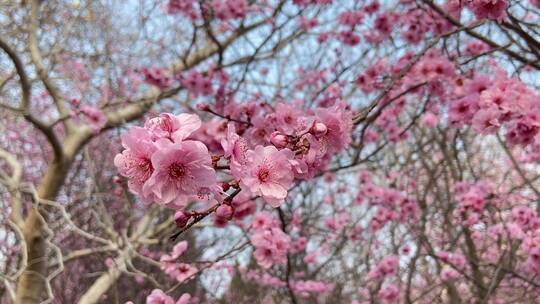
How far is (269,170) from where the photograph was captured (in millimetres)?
1223

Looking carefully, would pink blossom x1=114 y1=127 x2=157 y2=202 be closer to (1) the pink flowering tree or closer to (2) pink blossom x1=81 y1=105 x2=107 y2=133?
(1) the pink flowering tree

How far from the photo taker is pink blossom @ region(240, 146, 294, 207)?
120 centimetres

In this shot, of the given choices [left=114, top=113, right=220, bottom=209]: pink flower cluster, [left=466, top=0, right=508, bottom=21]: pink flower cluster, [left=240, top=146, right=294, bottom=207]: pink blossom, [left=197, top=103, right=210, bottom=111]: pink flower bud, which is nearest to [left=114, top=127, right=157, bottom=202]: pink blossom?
[left=114, top=113, right=220, bottom=209]: pink flower cluster

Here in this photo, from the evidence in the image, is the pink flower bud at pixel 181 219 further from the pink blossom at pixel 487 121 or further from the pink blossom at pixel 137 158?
the pink blossom at pixel 487 121

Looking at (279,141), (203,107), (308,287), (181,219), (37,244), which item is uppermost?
(308,287)

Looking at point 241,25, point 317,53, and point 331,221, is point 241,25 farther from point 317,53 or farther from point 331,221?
point 331,221

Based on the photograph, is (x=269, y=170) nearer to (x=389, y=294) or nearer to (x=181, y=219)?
(x=181, y=219)

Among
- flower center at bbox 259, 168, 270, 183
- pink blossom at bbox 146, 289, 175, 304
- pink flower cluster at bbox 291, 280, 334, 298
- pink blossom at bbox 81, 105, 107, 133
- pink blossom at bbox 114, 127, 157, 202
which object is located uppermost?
pink blossom at bbox 81, 105, 107, 133

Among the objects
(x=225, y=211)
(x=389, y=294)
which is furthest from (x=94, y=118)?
(x=225, y=211)

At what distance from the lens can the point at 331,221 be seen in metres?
6.24

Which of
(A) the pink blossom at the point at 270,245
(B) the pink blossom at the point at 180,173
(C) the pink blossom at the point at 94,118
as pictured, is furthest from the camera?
(C) the pink blossom at the point at 94,118

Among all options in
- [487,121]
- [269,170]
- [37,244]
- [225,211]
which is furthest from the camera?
[37,244]

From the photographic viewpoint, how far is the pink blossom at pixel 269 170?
1198 mm

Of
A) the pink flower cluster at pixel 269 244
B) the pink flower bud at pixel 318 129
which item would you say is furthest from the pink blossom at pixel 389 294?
the pink flower bud at pixel 318 129
